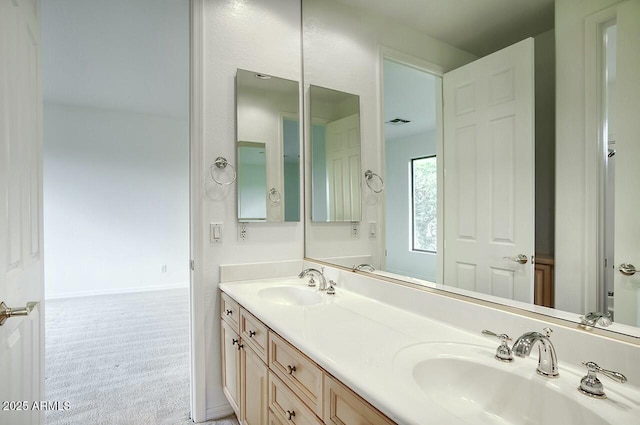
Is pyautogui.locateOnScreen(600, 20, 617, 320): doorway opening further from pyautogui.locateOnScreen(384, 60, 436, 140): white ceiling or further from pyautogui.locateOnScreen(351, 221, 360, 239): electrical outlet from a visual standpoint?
pyautogui.locateOnScreen(351, 221, 360, 239): electrical outlet

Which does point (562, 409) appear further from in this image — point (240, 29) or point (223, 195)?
point (240, 29)

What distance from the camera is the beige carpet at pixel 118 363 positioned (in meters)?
2.03

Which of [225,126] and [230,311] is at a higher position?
[225,126]

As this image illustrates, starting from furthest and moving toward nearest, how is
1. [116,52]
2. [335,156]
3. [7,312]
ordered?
[116,52]
[335,156]
[7,312]

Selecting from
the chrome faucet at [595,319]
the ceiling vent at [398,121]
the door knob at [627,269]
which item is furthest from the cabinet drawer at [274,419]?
the ceiling vent at [398,121]

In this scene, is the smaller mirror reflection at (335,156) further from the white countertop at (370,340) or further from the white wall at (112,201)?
the white wall at (112,201)

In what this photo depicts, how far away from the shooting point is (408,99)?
1.49 metres

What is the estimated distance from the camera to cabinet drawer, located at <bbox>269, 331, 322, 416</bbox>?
1004 millimetres

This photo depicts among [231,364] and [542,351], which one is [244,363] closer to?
[231,364]

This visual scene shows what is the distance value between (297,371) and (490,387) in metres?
0.57

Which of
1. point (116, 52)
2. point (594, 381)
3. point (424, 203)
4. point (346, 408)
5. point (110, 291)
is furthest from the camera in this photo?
point (110, 291)

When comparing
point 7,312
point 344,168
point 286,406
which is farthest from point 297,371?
point 344,168

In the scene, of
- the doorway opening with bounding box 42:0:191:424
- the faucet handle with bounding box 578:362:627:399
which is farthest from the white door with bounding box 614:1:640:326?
the doorway opening with bounding box 42:0:191:424

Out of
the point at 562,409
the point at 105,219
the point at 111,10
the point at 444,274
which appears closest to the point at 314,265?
the point at 444,274
